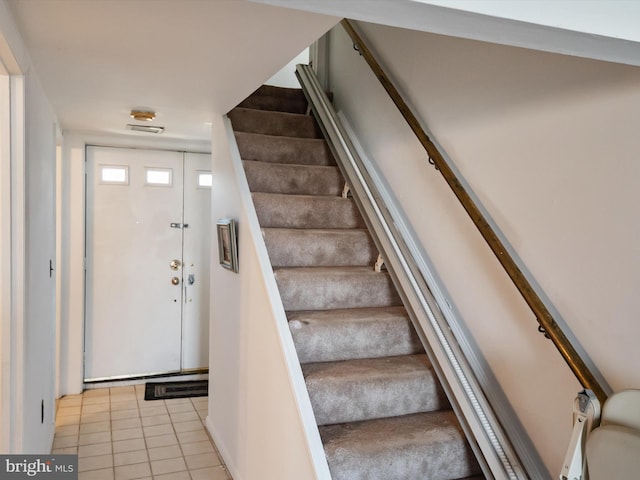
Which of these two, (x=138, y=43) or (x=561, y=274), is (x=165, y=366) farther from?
(x=561, y=274)

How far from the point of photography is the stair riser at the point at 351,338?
2.40 metres

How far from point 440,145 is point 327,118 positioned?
1277 mm

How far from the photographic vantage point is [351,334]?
8.14 feet

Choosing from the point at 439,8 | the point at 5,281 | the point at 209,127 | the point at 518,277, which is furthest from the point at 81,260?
the point at 439,8

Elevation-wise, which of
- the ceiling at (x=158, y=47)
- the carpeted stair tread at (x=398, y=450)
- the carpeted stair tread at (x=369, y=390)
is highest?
the ceiling at (x=158, y=47)

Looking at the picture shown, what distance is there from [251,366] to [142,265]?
7.88ft

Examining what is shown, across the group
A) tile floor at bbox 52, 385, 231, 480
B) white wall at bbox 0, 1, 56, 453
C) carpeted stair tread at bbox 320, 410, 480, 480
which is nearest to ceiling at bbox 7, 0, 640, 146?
white wall at bbox 0, 1, 56, 453

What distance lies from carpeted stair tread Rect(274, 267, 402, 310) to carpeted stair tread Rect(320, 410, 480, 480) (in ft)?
2.29

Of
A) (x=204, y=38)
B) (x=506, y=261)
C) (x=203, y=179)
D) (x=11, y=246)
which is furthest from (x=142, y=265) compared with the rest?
(x=506, y=261)

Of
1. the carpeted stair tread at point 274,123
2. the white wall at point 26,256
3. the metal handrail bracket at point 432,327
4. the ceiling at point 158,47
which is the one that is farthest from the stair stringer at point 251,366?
the white wall at point 26,256

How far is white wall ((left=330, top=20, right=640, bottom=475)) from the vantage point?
1508mm

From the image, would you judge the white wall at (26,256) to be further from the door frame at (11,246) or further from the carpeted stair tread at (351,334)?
the carpeted stair tread at (351,334)

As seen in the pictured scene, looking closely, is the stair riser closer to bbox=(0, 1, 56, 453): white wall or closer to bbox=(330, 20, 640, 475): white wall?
bbox=(330, 20, 640, 475): white wall

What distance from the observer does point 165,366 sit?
457 centimetres
